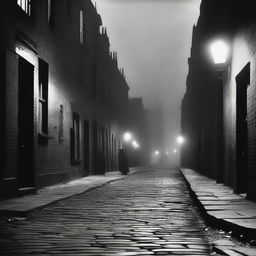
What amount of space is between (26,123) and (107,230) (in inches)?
268

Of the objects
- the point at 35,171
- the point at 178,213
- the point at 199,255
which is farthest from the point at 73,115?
the point at 199,255

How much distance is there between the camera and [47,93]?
597 inches

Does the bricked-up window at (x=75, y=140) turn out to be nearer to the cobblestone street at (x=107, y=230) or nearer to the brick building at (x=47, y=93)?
the brick building at (x=47, y=93)

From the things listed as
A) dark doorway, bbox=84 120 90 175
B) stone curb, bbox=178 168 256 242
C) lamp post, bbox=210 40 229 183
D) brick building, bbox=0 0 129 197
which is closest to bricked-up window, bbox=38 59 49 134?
brick building, bbox=0 0 129 197

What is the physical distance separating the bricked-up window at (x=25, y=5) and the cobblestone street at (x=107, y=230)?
17.9 ft

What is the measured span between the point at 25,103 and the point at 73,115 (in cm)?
741

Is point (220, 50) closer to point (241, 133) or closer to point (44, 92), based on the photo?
point (241, 133)

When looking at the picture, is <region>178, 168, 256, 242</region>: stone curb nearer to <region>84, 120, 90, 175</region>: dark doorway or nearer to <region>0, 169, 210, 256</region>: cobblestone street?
<region>0, 169, 210, 256</region>: cobblestone street

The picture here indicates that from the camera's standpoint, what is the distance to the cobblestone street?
5387mm

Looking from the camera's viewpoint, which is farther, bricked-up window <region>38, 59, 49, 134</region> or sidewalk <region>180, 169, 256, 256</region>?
bricked-up window <region>38, 59, 49, 134</region>

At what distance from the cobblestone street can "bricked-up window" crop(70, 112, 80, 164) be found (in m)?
9.36

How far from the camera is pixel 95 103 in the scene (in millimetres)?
27828

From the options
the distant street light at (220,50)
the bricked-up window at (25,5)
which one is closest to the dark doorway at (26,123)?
the bricked-up window at (25,5)

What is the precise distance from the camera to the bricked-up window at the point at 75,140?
1964 centimetres
